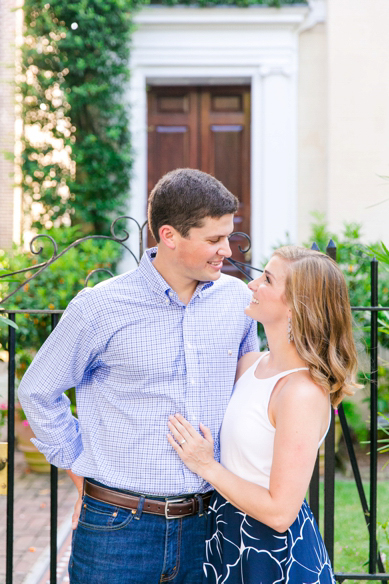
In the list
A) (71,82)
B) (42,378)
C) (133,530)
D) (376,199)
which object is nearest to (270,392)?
(133,530)

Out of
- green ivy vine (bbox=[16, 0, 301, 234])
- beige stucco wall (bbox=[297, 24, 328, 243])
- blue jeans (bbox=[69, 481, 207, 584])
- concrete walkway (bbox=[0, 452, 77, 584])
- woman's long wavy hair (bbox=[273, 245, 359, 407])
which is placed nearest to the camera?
woman's long wavy hair (bbox=[273, 245, 359, 407])

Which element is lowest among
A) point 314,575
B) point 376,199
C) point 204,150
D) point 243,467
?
point 314,575

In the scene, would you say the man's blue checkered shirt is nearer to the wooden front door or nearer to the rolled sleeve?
the rolled sleeve

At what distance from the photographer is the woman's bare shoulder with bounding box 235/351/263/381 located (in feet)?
7.20

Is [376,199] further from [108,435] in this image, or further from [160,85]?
[108,435]

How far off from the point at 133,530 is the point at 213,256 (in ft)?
2.94

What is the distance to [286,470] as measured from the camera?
174 centimetres

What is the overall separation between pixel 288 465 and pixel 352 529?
3.15 m

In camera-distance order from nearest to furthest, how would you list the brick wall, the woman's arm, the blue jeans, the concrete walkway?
the woman's arm < the blue jeans < the concrete walkway < the brick wall

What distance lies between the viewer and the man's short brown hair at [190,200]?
199 centimetres

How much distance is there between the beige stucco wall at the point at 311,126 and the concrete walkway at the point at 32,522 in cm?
404

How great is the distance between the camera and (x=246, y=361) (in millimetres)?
2225

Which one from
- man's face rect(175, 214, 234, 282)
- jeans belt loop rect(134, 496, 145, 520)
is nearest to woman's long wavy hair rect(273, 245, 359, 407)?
man's face rect(175, 214, 234, 282)

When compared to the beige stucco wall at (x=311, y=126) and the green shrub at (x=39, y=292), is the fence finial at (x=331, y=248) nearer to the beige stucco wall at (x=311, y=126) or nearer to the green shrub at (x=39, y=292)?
the green shrub at (x=39, y=292)
